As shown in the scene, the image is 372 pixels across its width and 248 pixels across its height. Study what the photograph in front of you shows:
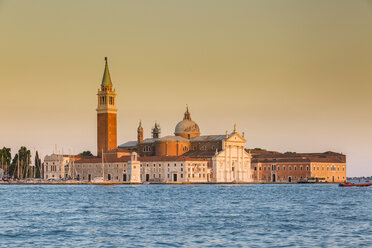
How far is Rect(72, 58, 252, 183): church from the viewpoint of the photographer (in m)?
105

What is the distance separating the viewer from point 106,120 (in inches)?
4373

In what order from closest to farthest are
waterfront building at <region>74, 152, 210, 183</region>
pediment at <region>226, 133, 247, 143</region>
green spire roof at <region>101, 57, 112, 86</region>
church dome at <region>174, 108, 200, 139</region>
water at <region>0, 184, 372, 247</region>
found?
water at <region>0, 184, 372, 247</region> → waterfront building at <region>74, 152, 210, 183</region> → pediment at <region>226, 133, 247, 143</region> → green spire roof at <region>101, 57, 112, 86</region> → church dome at <region>174, 108, 200, 139</region>

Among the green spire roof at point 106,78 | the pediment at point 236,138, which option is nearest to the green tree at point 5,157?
the green spire roof at point 106,78

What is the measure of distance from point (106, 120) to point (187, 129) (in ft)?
43.9

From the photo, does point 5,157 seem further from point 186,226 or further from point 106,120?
point 186,226

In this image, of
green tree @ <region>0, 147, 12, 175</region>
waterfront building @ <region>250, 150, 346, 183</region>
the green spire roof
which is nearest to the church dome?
waterfront building @ <region>250, 150, 346, 183</region>

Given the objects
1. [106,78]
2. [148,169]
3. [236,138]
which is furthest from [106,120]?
[236,138]

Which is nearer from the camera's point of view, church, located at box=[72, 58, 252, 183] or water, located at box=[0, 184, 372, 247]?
water, located at box=[0, 184, 372, 247]

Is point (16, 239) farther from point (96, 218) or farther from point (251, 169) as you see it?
point (251, 169)

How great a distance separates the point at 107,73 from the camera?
11512cm

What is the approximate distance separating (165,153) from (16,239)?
8430cm

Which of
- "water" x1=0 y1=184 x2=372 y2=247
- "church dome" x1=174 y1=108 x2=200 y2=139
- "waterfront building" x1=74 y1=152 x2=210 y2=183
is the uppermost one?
"church dome" x1=174 y1=108 x2=200 y2=139

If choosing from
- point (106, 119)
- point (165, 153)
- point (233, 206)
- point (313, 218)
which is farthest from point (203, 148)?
point (313, 218)

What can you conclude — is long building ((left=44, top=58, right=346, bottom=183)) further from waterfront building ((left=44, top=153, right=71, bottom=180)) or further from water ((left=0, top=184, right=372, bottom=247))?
water ((left=0, top=184, right=372, bottom=247))
